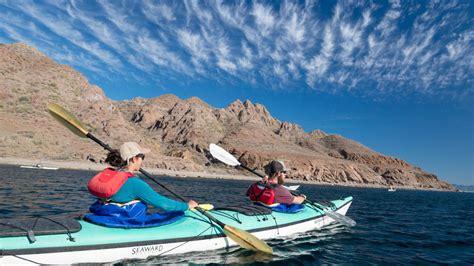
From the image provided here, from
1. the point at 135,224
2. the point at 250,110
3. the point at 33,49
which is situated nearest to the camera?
the point at 135,224

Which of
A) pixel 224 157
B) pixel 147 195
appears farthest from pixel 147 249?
pixel 224 157

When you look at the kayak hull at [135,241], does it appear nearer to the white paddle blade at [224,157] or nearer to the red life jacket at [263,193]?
the red life jacket at [263,193]

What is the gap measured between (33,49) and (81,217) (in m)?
110

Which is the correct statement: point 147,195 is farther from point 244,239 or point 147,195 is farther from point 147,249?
point 244,239

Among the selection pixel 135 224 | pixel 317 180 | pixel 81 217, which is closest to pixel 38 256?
pixel 81 217

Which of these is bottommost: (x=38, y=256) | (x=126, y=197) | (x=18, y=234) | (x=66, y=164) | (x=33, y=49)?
(x=38, y=256)

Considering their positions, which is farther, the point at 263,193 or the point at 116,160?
the point at 263,193

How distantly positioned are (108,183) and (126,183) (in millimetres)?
305

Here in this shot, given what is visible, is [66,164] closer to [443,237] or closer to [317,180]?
[443,237]

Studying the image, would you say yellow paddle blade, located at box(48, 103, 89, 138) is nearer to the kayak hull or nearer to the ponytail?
the ponytail

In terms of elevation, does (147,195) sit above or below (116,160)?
below

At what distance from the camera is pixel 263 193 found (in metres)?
9.40

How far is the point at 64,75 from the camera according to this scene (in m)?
87.0

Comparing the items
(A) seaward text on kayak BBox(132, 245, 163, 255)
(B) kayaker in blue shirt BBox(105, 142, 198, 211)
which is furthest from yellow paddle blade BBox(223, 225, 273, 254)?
(B) kayaker in blue shirt BBox(105, 142, 198, 211)
